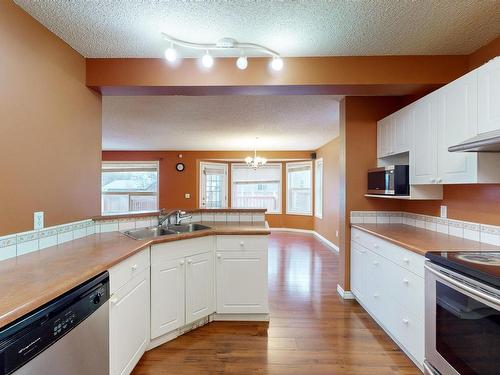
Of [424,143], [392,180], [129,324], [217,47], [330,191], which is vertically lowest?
[129,324]

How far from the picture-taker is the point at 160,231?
2607mm

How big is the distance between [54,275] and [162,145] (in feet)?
18.3

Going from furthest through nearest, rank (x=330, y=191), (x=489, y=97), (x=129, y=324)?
1. (x=330, y=191)
2. (x=129, y=324)
3. (x=489, y=97)

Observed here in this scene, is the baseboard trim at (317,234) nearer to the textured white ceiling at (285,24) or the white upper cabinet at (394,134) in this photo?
the white upper cabinet at (394,134)

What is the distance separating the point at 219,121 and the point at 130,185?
4434mm

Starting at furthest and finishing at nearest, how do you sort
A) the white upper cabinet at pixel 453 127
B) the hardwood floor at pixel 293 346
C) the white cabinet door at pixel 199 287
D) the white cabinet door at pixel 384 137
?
the white cabinet door at pixel 384 137 → the white cabinet door at pixel 199 287 → the hardwood floor at pixel 293 346 → the white upper cabinet at pixel 453 127

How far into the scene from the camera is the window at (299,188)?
735 centimetres

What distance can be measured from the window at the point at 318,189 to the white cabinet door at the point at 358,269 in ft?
11.6

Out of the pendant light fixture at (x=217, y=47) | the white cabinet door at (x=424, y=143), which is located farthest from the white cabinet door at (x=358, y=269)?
the pendant light fixture at (x=217, y=47)

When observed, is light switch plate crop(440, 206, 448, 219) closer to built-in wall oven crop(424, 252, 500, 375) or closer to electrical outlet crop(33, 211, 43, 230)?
built-in wall oven crop(424, 252, 500, 375)

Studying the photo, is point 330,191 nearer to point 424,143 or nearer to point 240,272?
point 424,143

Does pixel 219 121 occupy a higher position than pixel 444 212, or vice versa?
pixel 219 121

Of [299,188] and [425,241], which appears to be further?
[299,188]

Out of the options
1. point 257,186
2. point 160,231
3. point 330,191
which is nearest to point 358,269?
point 160,231
